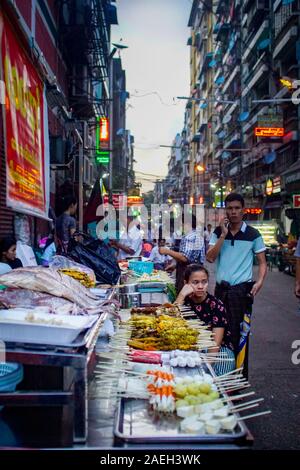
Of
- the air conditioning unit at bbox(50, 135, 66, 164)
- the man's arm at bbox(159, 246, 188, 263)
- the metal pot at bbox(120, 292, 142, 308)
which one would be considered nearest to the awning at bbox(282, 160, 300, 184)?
the air conditioning unit at bbox(50, 135, 66, 164)

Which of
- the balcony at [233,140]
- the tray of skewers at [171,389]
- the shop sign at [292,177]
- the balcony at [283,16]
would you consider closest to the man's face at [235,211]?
the tray of skewers at [171,389]

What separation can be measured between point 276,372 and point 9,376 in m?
4.37

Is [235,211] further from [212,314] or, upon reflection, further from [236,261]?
[212,314]

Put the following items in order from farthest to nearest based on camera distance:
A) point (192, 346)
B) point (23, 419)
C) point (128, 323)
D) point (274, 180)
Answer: point (274, 180), point (128, 323), point (192, 346), point (23, 419)

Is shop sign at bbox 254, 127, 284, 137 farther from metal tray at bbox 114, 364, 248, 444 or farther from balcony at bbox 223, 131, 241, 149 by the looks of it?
metal tray at bbox 114, 364, 248, 444

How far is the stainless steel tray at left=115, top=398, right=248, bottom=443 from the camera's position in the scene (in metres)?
1.97

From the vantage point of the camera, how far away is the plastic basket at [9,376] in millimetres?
2395

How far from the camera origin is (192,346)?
3217 mm

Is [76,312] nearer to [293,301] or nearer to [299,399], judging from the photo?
[299,399]

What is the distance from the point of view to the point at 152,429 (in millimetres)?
2066

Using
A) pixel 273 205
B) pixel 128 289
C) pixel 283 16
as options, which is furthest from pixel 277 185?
pixel 128 289

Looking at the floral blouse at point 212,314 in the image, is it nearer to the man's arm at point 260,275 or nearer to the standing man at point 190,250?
the man's arm at point 260,275

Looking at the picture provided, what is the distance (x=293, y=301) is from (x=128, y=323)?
9.26 metres
